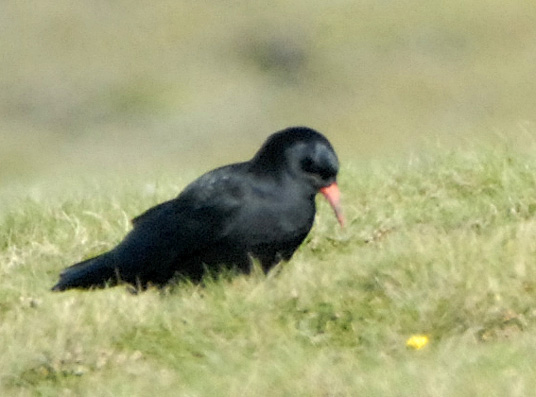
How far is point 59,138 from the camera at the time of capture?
1505 inches

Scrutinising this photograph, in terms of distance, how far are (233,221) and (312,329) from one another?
1.18 meters

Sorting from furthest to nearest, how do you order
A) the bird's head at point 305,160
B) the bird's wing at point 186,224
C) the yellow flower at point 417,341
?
the bird's head at point 305,160
the bird's wing at point 186,224
the yellow flower at point 417,341

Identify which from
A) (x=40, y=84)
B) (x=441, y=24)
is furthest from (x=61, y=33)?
(x=441, y=24)

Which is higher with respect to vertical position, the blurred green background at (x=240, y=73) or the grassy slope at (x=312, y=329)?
the grassy slope at (x=312, y=329)

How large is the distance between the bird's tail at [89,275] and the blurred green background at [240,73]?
2402cm

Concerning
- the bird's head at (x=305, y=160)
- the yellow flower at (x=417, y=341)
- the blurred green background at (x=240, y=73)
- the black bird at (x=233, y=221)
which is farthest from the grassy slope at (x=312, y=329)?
the blurred green background at (x=240, y=73)

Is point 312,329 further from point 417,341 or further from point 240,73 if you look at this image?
point 240,73

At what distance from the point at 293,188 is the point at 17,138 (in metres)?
32.4

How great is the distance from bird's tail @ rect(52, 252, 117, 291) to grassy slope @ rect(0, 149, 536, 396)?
94 millimetres

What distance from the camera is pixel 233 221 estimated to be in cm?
664

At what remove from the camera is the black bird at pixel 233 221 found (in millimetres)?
6613

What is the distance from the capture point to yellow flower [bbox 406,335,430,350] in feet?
17.4

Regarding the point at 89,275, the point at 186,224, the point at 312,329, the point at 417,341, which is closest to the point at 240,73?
the point at 89,275

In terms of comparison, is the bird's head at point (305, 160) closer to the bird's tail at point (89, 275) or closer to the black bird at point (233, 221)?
the black bird at point (233, 221)
